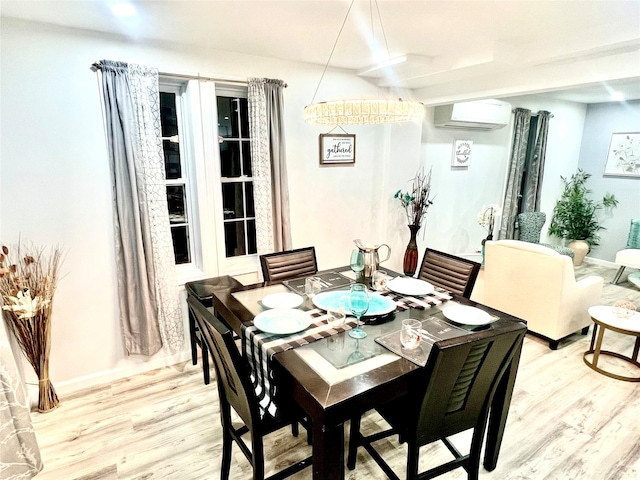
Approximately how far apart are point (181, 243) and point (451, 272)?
2.21 m

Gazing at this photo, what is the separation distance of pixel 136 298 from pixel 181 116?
1461mm

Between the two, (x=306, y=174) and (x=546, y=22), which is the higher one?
(x=546, y=22)

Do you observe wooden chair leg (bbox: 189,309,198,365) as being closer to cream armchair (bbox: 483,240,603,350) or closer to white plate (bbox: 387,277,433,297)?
→ white plate (bbox: 387,277,433,297)

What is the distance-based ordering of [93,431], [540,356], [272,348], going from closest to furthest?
[272,348] → [93,431] → [540,356]

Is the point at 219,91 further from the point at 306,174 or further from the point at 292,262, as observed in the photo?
the point at 292,262

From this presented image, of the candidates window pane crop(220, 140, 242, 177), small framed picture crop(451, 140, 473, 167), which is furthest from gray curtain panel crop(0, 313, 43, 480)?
small framed picture crop(451, 140, 473, 167)

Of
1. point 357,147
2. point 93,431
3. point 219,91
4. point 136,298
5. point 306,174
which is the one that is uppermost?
point 219,91

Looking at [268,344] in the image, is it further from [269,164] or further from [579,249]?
[579,249]

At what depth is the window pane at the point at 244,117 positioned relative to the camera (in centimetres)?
317

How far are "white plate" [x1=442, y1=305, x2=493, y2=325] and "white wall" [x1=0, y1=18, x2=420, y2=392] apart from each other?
1.97m

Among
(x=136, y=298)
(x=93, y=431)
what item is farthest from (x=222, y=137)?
(x=93, y=431)

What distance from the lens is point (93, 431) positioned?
234 centimetres

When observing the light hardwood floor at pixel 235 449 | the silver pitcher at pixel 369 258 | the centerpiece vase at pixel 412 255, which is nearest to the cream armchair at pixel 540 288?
the light hardwood floor at pixel 235 449

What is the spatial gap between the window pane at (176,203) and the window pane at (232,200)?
340 mm
